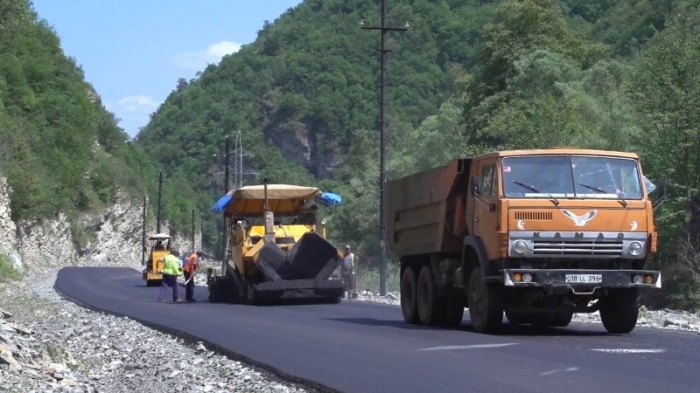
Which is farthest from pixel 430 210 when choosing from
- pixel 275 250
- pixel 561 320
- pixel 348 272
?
pixel 348 272

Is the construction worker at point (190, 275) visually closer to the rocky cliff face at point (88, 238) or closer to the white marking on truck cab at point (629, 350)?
the white marking on truck cab at point (629, 350)

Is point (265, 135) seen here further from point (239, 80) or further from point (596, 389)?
point (596, 389)

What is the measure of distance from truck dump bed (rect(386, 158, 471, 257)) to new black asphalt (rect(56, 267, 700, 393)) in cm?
141

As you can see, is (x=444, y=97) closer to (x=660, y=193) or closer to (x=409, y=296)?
(x=409, y=296)

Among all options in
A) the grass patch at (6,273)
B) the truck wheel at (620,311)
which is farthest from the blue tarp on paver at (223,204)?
the grass patch at (6,273)

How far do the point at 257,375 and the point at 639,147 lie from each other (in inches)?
929

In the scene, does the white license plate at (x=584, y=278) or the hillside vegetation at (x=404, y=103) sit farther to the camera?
the hillside vegetation at (x=404, y=103)

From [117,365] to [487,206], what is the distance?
5.72 metres

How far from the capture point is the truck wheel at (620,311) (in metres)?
17.2

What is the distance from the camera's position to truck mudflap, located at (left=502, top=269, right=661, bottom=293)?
16.3m

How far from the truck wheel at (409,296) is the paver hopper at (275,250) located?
9.47 metres

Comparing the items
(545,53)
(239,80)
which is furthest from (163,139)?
(545,53)

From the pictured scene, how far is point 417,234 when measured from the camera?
787 inches

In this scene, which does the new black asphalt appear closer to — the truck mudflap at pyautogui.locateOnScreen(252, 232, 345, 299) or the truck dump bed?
the truck dump bed
